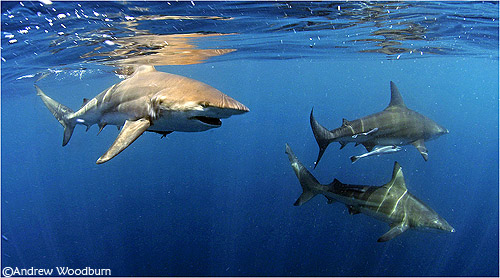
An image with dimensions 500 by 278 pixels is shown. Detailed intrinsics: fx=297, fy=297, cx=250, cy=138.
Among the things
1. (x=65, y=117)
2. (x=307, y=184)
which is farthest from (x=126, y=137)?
(x=307, y=184)

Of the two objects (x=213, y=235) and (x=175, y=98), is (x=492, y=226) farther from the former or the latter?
(x=175, y=98)

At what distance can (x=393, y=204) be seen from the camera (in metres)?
6.58

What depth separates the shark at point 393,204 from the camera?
20.7 feet

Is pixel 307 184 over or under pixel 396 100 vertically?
under

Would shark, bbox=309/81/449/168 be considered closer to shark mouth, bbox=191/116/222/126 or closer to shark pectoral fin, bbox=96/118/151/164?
shark mouth, bbox=191/116/222/126

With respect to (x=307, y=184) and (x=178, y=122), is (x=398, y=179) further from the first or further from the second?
(x=178, y=122)

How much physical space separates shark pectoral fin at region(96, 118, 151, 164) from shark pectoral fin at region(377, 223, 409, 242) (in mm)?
5016

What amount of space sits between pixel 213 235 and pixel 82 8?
378 inches

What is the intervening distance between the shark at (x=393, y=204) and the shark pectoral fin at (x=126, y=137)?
4784mm

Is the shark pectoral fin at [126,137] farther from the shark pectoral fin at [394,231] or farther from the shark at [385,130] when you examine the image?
the shark pectoral fin at [394,231]

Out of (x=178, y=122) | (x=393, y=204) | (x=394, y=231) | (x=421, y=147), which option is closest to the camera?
(x=178, y=122)

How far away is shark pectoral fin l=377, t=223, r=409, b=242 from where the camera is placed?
5968 millimetres

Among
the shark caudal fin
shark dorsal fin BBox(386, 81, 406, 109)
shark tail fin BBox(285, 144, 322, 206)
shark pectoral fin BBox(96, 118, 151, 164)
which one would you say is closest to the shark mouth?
shark pectoral fin BBox(96, 118, 151, 164)

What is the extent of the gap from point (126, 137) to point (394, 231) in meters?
5.53
